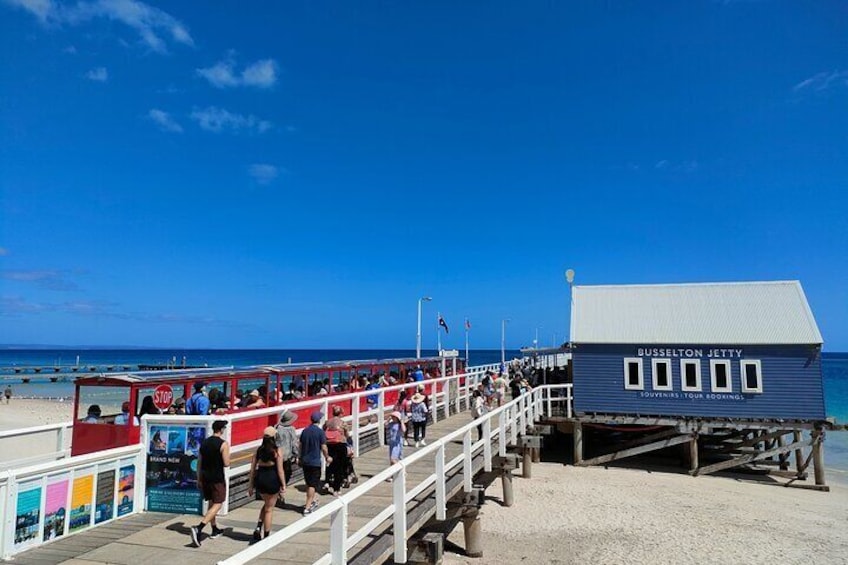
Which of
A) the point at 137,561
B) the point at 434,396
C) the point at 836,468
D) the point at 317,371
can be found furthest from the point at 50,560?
the point at 836,468

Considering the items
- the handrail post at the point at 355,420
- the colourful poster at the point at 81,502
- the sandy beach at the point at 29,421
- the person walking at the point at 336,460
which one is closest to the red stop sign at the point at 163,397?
the colourful poster at the point at 81,502

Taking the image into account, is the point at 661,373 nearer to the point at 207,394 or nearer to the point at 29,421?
the point at 207,394

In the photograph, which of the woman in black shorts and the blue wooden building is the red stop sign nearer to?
the woman in black shorts

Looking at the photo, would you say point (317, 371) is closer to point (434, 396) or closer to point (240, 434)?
point (434, 396)

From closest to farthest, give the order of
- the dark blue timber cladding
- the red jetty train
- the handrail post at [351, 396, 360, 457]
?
the red jetty train
the handrail post at [351, 396, 360, 457]
the dark blue timber cladding

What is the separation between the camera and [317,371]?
49.7ft

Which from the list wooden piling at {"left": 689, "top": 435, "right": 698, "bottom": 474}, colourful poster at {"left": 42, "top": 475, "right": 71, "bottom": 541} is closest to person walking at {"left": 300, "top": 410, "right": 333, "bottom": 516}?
colourful poster at {"left": 42, "top": 475, "right": 71, "bottom": 541}

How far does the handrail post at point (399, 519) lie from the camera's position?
20.1ft

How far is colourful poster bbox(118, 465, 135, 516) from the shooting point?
714 centimetres

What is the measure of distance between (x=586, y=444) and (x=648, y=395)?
506cm

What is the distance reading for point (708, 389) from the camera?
2120cm

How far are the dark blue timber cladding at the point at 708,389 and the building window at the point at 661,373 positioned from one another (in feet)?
0.48

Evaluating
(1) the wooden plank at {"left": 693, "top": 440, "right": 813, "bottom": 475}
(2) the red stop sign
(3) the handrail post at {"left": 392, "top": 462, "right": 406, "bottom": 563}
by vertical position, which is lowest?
(1) the wooden plank at {"left": 693, "top": 440, "right": 813, "bottom": 475}

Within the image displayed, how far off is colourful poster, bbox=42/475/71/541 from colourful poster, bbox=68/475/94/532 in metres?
0.09
